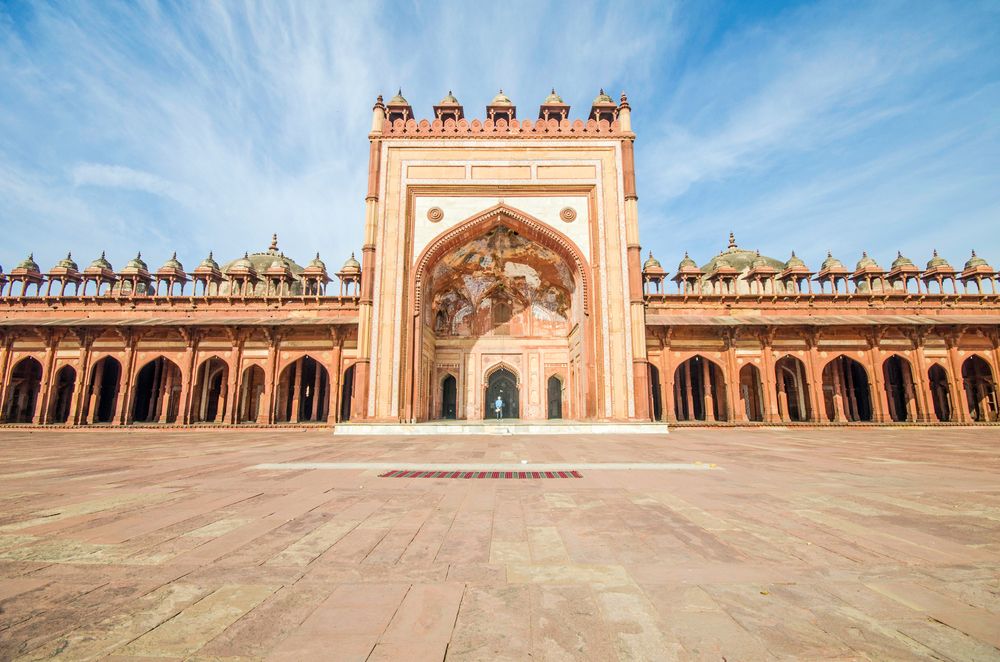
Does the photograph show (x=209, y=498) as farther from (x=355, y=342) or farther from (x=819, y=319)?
(x=819, y=319)

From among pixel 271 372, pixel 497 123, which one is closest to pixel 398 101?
pixel 497 123

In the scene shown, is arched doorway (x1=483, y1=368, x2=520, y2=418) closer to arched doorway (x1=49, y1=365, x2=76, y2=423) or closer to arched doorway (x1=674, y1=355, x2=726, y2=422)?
arched doorway (x1=674, y1=355, x2=726, y2=422)

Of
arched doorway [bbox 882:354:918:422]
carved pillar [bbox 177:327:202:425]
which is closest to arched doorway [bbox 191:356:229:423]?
carved pillar [bbox 177:327:202:425]

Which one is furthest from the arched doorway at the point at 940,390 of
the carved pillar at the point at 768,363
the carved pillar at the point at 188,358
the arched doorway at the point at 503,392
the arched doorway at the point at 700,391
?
the carved pillar at the point at 188,358

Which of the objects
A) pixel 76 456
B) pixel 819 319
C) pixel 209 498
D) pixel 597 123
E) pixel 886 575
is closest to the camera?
pixel 886 575

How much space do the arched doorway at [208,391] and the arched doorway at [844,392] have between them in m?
30.1

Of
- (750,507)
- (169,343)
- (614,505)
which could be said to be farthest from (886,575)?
(169,343)

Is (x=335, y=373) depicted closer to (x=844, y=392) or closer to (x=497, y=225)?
(x=497, y=225)

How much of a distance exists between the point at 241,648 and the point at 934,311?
3155cm

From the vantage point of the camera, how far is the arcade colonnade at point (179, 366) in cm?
2184

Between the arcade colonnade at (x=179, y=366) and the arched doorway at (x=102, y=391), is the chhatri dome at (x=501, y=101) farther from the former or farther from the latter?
the arched doorway at (x=102, y=391)

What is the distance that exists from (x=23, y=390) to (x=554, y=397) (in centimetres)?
2785

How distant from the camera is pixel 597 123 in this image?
2000 cm

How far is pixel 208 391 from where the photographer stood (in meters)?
23.8
